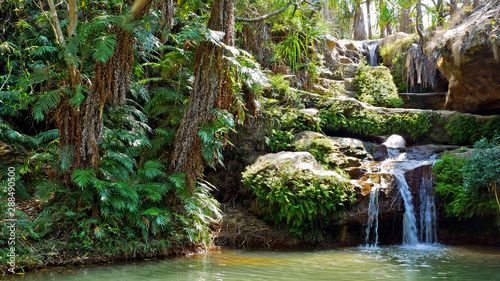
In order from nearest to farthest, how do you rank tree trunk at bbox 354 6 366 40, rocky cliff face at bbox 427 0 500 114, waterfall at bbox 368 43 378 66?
rocky cliff face at bbox 427 0 500 114 < waterfall at bbox 368 43 378 66 < tree trunk at bbox 354 6 366 40

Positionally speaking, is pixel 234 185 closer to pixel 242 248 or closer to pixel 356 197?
pixel 242 248

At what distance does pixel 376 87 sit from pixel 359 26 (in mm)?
11424

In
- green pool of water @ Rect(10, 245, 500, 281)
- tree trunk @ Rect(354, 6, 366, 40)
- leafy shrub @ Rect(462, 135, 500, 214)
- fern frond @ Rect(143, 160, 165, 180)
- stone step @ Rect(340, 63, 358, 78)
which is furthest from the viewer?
tree trunk @ Rect(354, 6, 366, 40)

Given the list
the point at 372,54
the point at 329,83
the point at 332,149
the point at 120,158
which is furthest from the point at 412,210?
the point at 372,54

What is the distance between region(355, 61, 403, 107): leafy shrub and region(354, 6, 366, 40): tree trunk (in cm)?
948

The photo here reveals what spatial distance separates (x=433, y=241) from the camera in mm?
7848

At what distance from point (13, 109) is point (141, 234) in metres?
3.62

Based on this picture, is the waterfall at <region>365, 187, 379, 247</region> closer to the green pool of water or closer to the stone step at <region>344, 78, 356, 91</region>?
the green pool of water

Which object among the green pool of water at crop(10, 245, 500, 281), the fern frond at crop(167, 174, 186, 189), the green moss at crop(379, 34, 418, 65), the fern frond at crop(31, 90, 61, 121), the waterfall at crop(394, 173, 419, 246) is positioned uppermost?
the green moss at crop(379, 34, 418, 65)

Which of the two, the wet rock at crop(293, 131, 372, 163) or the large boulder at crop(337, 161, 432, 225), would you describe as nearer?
the large boulder at crop(337, 161, 432, 225)

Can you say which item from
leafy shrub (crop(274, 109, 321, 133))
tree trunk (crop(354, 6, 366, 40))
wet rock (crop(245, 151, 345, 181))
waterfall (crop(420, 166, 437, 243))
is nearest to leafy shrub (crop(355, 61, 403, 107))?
leafy shrub (crop(274, 109, 321, 133))

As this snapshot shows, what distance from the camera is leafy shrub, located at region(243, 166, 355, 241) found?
24.0ft

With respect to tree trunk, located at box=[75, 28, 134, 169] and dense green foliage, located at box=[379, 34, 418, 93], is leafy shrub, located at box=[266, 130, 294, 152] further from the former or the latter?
dense green foliage, located at box=[379, 34, 418, 93]

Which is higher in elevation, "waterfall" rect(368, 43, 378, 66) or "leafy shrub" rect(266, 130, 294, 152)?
"waterfall" rect(368, 43, 378, 66)
